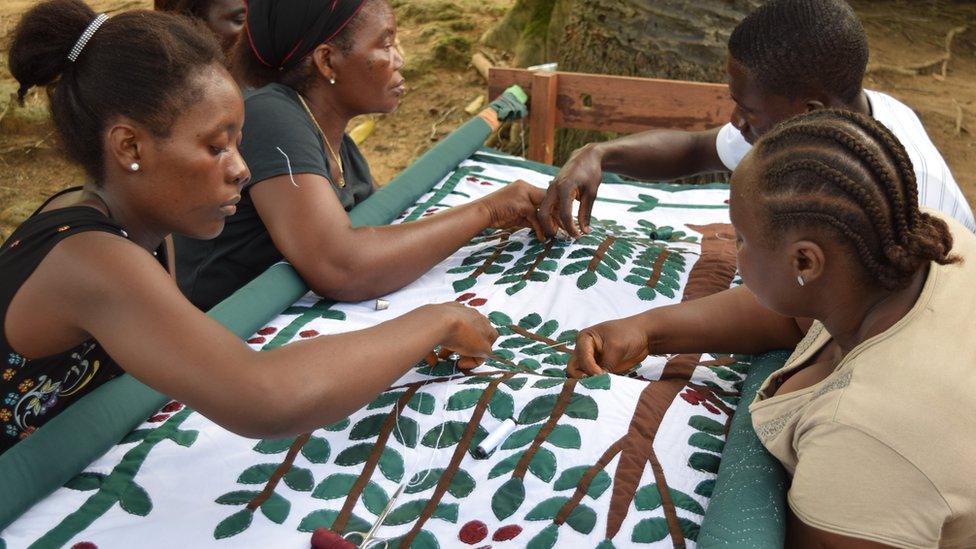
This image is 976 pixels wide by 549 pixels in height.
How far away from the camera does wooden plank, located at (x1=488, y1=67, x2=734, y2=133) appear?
11.0 ft

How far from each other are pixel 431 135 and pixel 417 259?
176 inches

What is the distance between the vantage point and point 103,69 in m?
1.50

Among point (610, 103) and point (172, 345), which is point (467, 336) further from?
point (610, 103)

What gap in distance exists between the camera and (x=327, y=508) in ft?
4.91

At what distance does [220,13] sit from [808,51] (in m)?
2.00

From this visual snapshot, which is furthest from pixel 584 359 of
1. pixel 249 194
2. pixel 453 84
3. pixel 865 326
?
pixel 453 84

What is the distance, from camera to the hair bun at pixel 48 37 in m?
1.51

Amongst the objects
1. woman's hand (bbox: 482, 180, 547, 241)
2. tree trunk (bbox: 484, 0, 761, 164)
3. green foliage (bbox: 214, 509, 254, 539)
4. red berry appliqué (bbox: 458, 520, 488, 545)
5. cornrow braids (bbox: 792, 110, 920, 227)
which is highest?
cornrow braids (bbox: 792, 110, 920, 227)

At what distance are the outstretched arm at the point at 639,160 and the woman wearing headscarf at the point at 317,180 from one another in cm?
13

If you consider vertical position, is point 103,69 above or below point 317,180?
above

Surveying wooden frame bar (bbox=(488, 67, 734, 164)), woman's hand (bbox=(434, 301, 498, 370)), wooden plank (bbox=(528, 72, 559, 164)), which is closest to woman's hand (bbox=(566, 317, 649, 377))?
woman's hand (bbox=(434, 301, 498, 370))

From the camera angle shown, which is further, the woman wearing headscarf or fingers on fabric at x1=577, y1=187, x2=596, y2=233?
fingers on fabric at x1=577, y1=187, x2=596, y2=233

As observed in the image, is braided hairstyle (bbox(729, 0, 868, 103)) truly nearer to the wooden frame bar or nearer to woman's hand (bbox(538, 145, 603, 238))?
woman's hand (bbox(538, 145, 603, 238))

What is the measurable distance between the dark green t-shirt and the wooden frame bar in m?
1.28
